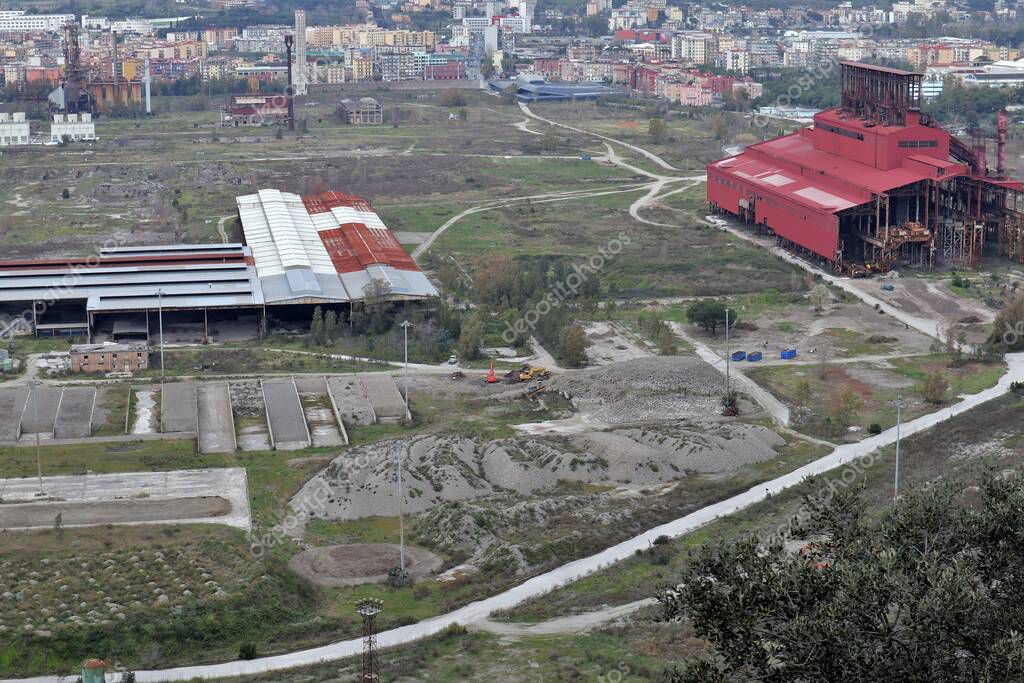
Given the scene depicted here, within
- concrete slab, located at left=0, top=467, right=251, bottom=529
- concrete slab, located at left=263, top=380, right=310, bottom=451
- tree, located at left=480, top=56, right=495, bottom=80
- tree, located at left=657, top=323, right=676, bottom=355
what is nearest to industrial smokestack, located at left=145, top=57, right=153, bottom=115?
tree, located at left=480, top=56, right=495, bottom=80

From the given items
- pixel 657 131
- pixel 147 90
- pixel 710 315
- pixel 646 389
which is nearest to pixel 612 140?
pixel 657 131

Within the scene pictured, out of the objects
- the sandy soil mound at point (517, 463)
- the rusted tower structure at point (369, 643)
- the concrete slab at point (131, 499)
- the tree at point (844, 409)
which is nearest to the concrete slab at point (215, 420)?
the concrete slab at point (131, 499)

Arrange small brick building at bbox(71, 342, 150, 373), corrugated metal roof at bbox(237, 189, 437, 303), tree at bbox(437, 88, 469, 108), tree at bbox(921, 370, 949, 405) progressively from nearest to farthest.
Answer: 1. tree at bbox(921, 370, 949, 405)
2. small brick building at bbox(71, 342, 150, 373)
3. corrugated metal roof at bbox(237, 189, 437, 303)
4. tree at bbox(437, 88, 469, 108)

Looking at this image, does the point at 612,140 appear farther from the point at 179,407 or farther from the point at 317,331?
the point at 179,407

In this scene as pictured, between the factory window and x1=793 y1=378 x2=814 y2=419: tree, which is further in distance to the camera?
the factory window

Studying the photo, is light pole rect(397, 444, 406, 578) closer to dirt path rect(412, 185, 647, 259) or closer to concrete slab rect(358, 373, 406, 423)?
concrete slab rect(358, 373, 406, 423)

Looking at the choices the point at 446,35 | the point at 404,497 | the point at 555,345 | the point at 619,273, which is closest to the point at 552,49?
the point at 446,35
